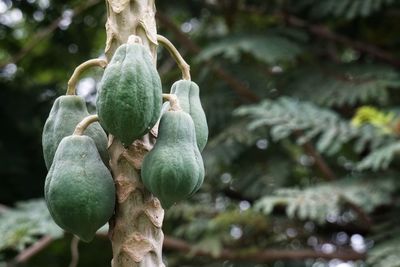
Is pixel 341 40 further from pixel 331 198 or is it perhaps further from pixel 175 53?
pixel 175 53

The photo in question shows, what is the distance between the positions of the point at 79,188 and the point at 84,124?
0.14m

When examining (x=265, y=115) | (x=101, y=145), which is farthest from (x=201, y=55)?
(x=101, y=145)

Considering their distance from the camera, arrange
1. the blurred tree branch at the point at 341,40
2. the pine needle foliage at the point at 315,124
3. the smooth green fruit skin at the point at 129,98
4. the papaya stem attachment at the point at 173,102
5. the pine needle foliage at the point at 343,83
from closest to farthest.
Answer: the smooth green fruit skin at the point at 129,98, the papaya stem attachment at the point at 173,102, the pine needle foliage at the point at 315,124, the pine needle foliage at the point at 343,83, the blurred tree branch at the point at 341,40

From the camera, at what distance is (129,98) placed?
4.46 ft

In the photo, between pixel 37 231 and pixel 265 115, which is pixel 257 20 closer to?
pixel 265 115

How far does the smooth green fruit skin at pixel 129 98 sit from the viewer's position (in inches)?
53.0

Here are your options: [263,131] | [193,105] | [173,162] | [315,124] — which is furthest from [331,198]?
[173,162]

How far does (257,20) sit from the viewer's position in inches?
185

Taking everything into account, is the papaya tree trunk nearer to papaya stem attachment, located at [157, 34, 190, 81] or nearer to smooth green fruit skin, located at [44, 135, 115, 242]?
smooth green fruit skin, located at [44, 135, 115, 242]

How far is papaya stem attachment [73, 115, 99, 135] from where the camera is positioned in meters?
1.42

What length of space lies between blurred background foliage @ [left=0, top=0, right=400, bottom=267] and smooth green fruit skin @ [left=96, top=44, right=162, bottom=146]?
169cm

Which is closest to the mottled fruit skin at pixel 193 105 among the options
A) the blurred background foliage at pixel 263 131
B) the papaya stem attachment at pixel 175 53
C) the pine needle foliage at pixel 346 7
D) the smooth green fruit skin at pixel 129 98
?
the papaya stem attachment at pixel 175 53

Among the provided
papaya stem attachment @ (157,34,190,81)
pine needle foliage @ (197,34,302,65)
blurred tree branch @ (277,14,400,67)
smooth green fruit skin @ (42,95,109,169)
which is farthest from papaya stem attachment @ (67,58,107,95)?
blurred tree branch @ (277,14,400,67)

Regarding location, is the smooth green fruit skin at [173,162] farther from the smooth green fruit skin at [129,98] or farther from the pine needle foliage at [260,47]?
the pine needle foliage at [260,47]
